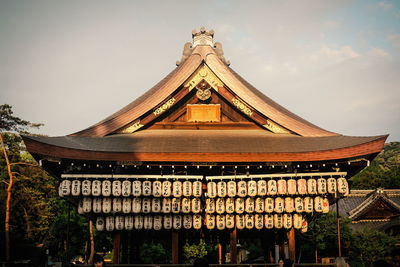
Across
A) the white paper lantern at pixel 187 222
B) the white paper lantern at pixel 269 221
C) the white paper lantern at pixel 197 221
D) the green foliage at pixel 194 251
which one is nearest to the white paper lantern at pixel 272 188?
the white paper lantern at pixel 269 221

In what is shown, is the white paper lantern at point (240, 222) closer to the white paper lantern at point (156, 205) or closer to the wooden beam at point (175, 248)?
the wooden beam at point (175, 248)

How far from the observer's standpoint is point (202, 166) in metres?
13.6

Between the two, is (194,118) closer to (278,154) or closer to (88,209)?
(278,154)

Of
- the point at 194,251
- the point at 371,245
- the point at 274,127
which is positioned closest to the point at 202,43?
the point at 274,127

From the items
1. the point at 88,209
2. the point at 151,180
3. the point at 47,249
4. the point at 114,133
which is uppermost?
the point at 114,133

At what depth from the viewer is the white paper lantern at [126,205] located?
13203 millimetres

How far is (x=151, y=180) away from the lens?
45.9 feet

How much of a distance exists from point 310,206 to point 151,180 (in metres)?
5.46

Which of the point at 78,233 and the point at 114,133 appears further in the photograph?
the point at 78,233

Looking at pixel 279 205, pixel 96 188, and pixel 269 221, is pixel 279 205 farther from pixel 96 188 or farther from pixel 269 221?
pixel 96 188

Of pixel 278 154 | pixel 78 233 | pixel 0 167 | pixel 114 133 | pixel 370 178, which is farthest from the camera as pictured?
pixel 370 178

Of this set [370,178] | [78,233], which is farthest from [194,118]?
[370,178]

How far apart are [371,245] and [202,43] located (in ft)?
60.1

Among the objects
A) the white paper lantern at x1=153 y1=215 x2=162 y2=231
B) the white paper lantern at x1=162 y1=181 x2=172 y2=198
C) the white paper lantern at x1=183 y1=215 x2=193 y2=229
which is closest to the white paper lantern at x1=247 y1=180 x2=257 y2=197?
the white paper lantern at x1=183 y1=215 x2=193 y2=229
